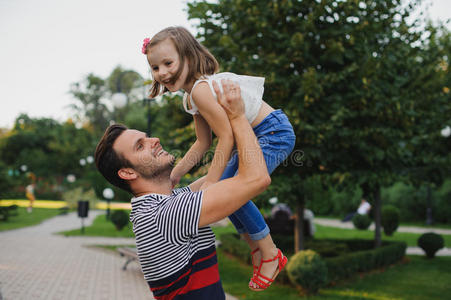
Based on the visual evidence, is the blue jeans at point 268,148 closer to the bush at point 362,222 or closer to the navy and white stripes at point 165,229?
the navy and white stripes at point 165,229

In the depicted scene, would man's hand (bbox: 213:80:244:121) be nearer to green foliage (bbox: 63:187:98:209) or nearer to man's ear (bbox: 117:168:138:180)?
man's ear (bbox: 117:168:138:180)

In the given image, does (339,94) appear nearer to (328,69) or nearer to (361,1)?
(328,69)

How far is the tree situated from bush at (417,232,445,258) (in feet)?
19.2

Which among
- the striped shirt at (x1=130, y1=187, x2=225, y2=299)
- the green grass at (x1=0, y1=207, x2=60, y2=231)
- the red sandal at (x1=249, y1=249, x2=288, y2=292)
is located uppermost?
the striped shirt at (x1=130, y1=187, x2=225, y2=299)

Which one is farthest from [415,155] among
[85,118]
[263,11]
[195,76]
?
[85,118]

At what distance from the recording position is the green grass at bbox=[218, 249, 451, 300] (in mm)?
7930

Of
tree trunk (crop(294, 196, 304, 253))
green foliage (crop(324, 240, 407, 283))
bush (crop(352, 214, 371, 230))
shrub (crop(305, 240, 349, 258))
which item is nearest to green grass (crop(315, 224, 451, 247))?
bush (crop(352, 214, 371, 230))

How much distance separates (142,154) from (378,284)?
9031mm

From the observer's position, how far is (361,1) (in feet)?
23.8

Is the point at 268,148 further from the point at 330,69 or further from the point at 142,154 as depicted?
the point at 330,69

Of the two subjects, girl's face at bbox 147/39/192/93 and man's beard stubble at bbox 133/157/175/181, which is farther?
girl's face at bbox 147/39/192/93

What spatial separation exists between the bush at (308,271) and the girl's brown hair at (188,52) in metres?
6.28

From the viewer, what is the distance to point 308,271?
7445 mm

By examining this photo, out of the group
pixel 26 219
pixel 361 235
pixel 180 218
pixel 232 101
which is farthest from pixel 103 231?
pixel 232 101
